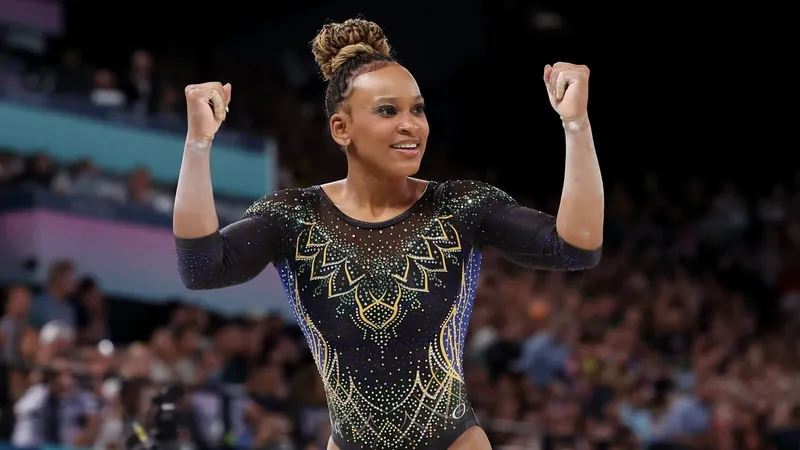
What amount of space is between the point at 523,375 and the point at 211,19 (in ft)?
26.1

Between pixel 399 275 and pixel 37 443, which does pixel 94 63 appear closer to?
pixel 37 443

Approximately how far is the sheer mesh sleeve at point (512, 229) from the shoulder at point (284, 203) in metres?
0.38

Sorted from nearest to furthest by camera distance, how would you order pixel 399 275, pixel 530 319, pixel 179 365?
pixel 399 275 < pixel 179 365 < pixel 530 319

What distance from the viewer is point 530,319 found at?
10938 millimetres

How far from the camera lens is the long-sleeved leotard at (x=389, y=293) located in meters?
3.34

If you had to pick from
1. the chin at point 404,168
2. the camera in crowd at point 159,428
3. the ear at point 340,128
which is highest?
the ear at point 340,128

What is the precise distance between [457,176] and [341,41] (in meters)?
11.1

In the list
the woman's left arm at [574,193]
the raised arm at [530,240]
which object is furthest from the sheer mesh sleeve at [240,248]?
the woman's left arm at [574,193]

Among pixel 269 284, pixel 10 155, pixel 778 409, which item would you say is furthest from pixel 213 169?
pixel 778 409

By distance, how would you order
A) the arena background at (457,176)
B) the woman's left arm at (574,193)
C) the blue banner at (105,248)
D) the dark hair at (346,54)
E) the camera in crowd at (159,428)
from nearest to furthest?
1. the woman's left arm at (574,193)
2. the dark hair at (346,54)
3. the camera in crowd at (159,428)
4. the arena background at (457,176)
5. the blue banner at (105,248)

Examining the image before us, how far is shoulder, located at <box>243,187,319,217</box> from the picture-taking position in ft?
11.3

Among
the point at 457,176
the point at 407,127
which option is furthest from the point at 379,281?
the point at 457,176

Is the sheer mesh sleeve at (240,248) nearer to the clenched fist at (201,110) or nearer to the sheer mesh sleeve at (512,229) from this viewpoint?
the clenched fist at (201,110)

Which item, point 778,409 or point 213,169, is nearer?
point 778,409
